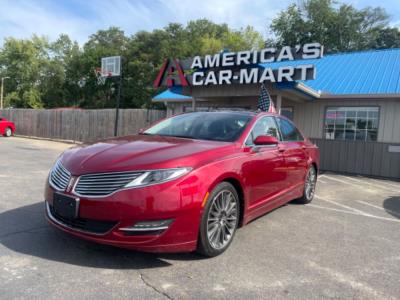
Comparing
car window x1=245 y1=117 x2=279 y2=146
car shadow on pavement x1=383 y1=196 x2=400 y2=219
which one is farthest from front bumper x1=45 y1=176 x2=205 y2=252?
car shadow on pavement x1=383 y1=196 x2=400 y2=219

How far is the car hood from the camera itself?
331cm

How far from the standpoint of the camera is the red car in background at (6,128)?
2283 centimetres

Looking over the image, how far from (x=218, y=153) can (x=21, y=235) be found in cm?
245

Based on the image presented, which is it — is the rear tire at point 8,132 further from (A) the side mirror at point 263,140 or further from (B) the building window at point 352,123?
(A) the side mirror at point 263,140

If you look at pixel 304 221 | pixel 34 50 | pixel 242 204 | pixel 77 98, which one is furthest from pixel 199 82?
pixel 34 50

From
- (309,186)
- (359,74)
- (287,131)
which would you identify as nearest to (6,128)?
(359,74)

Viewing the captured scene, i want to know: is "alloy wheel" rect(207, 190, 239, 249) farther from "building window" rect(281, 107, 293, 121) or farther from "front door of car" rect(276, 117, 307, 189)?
"building window" rect(281, 107, 293, 121)

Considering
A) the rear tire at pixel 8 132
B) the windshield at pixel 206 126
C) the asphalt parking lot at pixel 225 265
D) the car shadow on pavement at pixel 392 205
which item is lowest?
the asphalt parking lot at pixel 225 265

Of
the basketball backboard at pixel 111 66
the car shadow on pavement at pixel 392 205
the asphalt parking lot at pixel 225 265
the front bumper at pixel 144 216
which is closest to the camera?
the asphalt parking lot at pixel 225 265

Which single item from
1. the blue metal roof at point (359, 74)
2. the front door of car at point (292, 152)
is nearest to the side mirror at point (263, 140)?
the front door of car at point (292, 152)

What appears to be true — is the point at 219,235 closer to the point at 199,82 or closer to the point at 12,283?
the point at 12,283

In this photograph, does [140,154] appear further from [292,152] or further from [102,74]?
[102,74]

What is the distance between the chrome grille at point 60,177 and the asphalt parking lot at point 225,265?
68cm

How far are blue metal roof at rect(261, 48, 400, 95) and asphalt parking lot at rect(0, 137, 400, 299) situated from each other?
760cm
